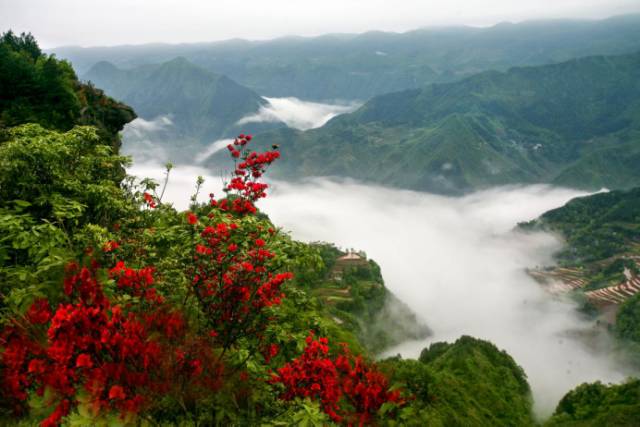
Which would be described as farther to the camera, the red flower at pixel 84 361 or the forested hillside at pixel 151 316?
the forested hillside at pixel 151 316

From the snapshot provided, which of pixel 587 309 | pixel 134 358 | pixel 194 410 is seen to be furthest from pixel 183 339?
pixel 587 309

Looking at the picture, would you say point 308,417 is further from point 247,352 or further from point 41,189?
point 41,189

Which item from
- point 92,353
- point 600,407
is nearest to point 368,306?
point 600,407

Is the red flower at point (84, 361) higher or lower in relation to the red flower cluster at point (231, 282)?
lower

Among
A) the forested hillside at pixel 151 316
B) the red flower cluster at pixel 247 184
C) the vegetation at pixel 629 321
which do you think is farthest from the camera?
the vegetation at pixel 629 321

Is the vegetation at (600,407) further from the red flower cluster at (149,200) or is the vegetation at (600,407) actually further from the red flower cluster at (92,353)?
the red flower cluster at (92,353)

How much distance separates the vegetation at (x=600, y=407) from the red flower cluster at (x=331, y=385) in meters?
45.7

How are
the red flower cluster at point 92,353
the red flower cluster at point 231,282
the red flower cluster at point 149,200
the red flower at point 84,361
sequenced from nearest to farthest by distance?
the red flower at point 84,361 → the red flower cluster at point 92,353 → the red flower cluster at point 231,282 → the red flower cluster at point 149,200

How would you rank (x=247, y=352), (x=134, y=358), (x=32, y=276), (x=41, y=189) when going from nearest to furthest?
(x=134, y=358), (x=32, y=276), (x=247, y=352), (x=41, y=189)

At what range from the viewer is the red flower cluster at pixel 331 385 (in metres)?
8.92

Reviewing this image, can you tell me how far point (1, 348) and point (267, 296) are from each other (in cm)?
484

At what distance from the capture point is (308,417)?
23.5 ft

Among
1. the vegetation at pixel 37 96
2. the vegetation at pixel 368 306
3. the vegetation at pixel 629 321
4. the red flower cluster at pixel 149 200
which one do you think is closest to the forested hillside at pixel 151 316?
the red flower cluster at pixel 149 200

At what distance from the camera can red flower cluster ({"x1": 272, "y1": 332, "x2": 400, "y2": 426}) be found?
892 centimetres
